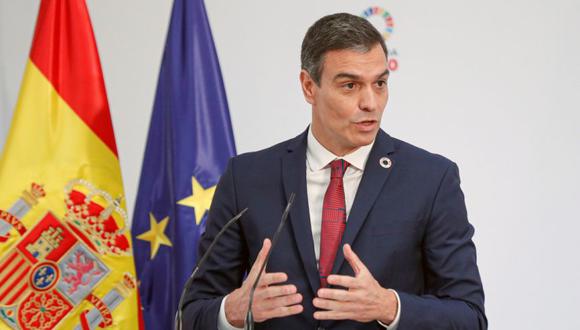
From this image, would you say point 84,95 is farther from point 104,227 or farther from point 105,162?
point 104,227

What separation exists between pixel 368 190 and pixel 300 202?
0.54 feet

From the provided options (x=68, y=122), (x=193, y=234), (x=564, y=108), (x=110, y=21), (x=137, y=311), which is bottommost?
(x=137, y=311)

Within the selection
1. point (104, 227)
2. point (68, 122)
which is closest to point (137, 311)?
point (104, 227)

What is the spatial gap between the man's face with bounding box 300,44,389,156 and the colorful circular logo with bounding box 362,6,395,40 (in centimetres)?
131

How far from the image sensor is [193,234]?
8.35ft

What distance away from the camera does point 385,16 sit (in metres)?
2.99

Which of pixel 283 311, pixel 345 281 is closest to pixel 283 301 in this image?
pixel 283 311

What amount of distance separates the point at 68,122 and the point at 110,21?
87 centimetres

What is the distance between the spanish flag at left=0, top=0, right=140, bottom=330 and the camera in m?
2.22

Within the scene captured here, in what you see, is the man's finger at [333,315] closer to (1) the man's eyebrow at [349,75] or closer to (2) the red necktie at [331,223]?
(2) the red necktie at [331,223]

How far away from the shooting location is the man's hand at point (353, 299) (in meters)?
1.43

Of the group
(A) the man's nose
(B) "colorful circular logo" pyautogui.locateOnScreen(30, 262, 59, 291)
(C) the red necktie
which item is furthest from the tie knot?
(B) "colorful circular logo" pyautogui.locateOnScreen(30, 262, 59, 291)

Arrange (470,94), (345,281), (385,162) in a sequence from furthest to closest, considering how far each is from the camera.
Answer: (470,94) → (385,162) → (345,281)

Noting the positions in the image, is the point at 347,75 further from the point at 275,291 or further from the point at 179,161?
the point at 179,161
